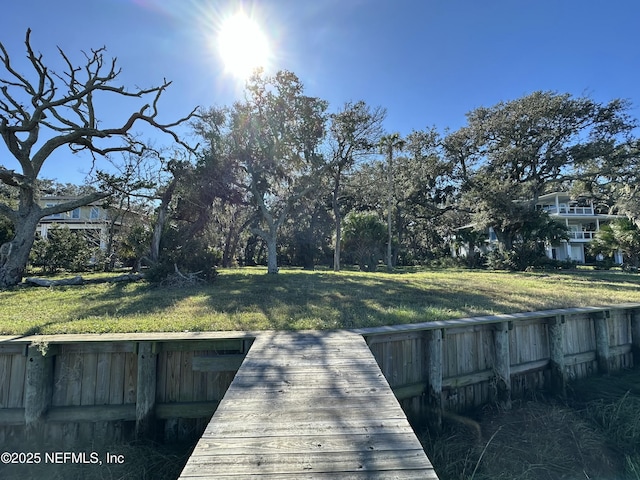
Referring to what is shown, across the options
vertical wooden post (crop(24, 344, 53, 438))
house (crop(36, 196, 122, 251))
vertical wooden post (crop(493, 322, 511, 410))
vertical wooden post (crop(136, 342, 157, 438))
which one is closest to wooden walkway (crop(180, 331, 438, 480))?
vertical wooden post (crop(136, 342, 157, 438))

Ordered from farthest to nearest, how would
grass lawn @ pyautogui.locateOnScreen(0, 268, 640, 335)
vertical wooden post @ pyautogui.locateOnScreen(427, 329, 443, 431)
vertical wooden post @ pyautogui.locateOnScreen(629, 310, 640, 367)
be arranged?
vertical wooden post @ pyautogui.locateOnScreen(629, 310, 640, 367) < grass lawn @ pyautogui.locateOnScreen(0, 268, 640, 335) < vertical wooden post @ pyautogui.locateOnScreen(427, 329, 443, 431)

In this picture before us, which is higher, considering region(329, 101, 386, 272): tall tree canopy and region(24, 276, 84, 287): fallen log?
region(329, 101, 386, 272): tall tree canopy

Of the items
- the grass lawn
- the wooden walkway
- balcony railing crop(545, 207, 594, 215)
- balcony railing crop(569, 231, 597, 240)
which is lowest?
the wooden walkway

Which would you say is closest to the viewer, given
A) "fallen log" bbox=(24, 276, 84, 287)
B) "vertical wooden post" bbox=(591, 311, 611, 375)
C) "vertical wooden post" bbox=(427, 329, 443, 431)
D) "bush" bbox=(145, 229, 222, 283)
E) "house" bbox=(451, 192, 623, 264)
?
"vertical wooden post" bbox=(427, 329, 443, 431)

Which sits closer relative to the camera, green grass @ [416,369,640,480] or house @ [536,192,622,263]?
green grass @ [416,369,640,480]

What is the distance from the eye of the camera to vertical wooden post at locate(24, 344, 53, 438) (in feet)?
13.3

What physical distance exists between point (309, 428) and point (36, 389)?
150 inches

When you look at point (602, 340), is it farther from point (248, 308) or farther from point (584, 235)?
point (584, 235)

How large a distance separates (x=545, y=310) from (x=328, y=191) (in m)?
17.6

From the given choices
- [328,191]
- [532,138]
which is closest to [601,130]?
[532,138]

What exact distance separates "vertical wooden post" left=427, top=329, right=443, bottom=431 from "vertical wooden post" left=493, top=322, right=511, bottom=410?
125cm

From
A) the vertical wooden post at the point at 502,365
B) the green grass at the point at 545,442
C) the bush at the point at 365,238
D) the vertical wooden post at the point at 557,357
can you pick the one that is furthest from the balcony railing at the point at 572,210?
the vertical wooden post at the point at 502,365

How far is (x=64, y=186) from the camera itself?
119ft

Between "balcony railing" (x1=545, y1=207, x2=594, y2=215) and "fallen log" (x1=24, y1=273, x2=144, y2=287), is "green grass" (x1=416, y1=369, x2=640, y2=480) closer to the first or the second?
"fallen log" (x1=24, y1=273, x2=144, y2=287)
